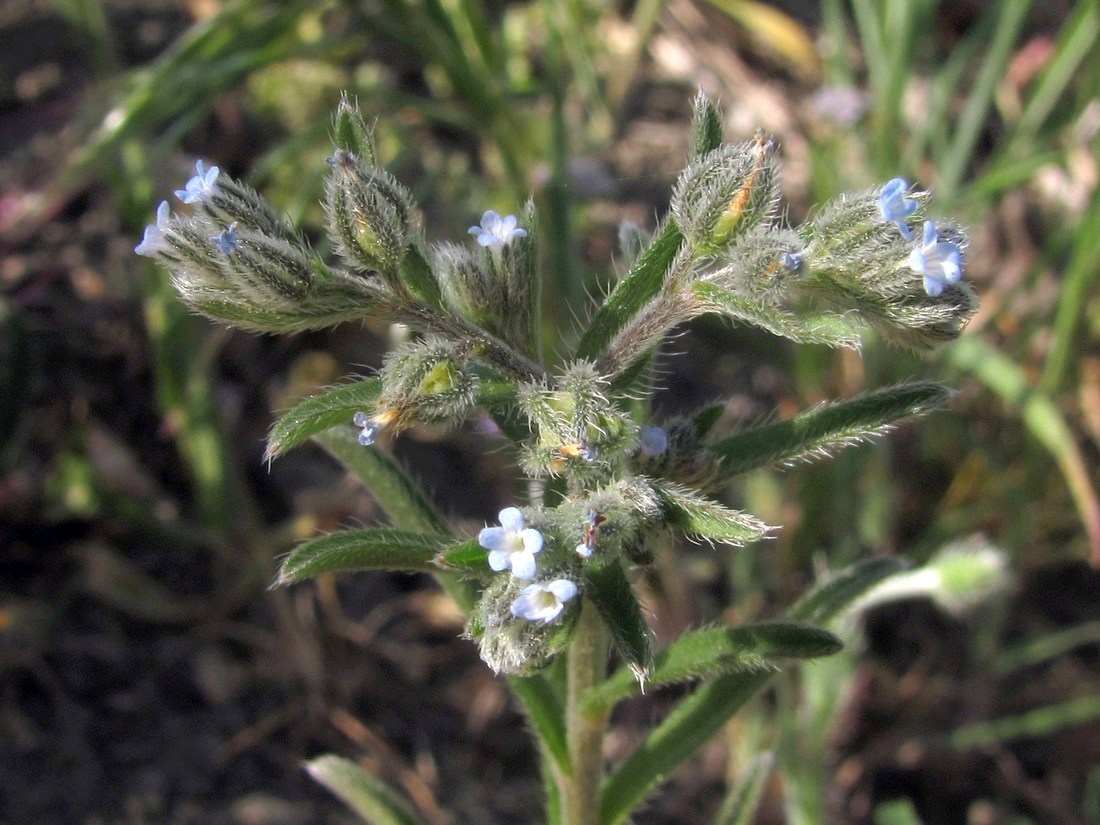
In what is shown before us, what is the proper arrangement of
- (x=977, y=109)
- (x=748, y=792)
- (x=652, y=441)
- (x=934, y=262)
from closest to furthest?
(x=934, y=262), (x=652, y=441), (x=748, y=792), (x=977, y=109)

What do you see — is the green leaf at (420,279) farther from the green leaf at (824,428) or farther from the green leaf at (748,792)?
the green leaf at (748,792)

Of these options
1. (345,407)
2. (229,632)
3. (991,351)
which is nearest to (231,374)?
(229,632)

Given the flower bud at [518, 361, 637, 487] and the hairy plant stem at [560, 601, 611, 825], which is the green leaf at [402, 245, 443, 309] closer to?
the flower bud at [518, 361, 637, 487]

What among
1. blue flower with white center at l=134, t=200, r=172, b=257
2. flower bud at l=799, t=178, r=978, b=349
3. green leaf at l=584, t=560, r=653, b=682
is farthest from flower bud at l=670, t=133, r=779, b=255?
blue flower with white center at l=134, t=200, r=172, b=257

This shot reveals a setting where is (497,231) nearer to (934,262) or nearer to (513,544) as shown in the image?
(513,544)

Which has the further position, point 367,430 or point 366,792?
point 366,792

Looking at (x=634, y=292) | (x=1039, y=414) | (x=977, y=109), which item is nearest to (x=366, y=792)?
(x=634, y=292)
